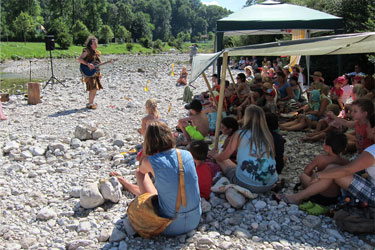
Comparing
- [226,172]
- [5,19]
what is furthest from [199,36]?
[226,172]

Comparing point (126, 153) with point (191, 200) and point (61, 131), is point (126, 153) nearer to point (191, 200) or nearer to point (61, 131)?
point (61, 131)

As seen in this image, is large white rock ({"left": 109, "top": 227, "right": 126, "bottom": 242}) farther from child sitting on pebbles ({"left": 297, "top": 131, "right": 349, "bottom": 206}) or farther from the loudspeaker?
the loudspeaker

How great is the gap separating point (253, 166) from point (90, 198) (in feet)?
6.08

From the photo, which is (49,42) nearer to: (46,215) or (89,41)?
(89,41)

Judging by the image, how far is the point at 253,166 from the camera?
370 centimetres

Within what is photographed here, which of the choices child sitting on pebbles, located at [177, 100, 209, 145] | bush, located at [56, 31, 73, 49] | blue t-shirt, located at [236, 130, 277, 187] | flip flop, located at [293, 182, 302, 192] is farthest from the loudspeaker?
bush, located at [56, 31, 73, 49]

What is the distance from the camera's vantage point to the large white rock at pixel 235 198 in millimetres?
3639

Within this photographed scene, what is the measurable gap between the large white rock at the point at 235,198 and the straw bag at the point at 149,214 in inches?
33.0

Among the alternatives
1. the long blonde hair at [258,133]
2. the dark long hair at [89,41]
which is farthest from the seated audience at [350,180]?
the dark long hair at [89,41]

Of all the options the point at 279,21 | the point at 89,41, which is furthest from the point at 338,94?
the point at 89,41

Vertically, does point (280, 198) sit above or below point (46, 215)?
above

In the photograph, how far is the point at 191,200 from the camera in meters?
3.04

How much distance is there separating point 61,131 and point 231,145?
453cm

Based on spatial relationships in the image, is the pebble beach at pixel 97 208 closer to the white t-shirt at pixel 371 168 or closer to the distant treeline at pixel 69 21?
the white t-shirt at pixel 371 168
